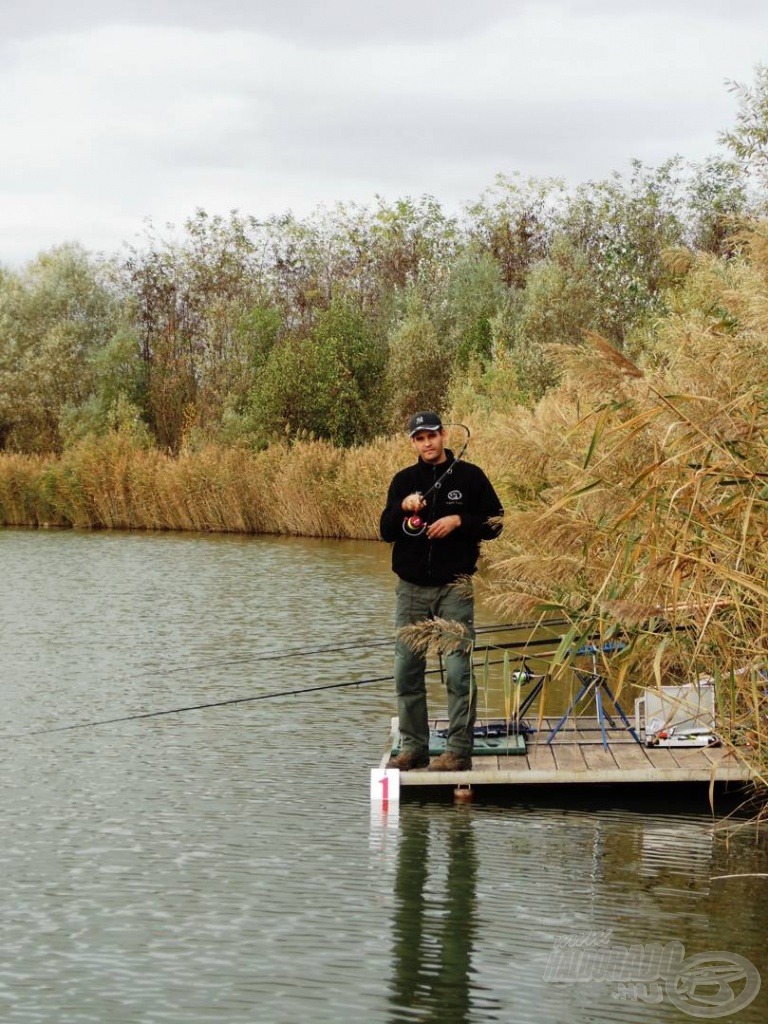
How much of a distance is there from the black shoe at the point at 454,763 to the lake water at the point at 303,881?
6.8 inches

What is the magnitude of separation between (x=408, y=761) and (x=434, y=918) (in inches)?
61.0

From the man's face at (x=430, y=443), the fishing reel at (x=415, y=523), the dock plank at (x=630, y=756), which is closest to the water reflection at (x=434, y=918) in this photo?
the dock plank at (x=630, y=756)

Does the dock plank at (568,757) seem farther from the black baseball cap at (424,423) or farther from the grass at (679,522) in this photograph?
the black baseball cap at (424,423)

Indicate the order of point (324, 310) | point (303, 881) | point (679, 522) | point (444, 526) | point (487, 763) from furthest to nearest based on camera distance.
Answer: point (324, 310)
point (487, 763)
point (444, 526)
point (303, 881)
point (679, 522)

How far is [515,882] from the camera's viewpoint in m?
5.62

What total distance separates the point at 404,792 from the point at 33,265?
37570 mm

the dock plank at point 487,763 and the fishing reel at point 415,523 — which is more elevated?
the fishing reel at point 415,523

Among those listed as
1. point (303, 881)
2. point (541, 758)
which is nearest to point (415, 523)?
point (541, 758)

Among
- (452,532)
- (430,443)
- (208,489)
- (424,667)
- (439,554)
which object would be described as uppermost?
(430,443)

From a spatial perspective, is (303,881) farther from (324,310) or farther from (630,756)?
(324,310)

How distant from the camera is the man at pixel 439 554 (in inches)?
259

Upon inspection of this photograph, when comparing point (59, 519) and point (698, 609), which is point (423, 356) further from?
point (698, 609)

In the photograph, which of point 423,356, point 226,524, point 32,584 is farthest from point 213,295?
point 32,584

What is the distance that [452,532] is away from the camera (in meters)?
6.54
